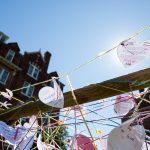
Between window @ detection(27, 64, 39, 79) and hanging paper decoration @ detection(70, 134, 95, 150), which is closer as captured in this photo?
hanging paper decoration @ detection(70, 134, 95, 150)

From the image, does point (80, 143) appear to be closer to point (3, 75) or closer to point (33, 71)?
point (3, 75)

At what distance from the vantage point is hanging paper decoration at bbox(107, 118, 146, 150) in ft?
4.30

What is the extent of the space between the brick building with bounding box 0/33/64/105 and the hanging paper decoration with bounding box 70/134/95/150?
1659 centimetres

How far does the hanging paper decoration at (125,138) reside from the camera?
4.30ft

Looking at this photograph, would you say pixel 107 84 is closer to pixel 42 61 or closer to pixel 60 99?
pixel 60 99

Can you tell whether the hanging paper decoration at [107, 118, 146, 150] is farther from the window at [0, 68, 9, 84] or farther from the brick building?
the window at [0, 68, 9, 84]

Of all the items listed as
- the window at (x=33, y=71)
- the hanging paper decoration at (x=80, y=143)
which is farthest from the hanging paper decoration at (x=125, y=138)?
the window at (x=33, y=71)

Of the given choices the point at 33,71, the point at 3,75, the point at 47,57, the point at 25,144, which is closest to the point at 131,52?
the point at 25,144

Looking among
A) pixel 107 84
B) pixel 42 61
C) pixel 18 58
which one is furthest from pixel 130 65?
pixel 42 61

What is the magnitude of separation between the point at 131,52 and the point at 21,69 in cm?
1963

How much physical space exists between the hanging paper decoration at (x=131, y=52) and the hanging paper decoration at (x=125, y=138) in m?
0.82

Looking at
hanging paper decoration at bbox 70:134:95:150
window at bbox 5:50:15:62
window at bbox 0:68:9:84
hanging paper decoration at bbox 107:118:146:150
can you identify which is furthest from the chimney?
hanging paper decoration at bbox 107:118:146:150

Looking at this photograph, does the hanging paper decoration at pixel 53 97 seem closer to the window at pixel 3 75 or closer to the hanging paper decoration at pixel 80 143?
the hanging paper decoration at pixel 80 143

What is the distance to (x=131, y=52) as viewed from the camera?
6.90ft
